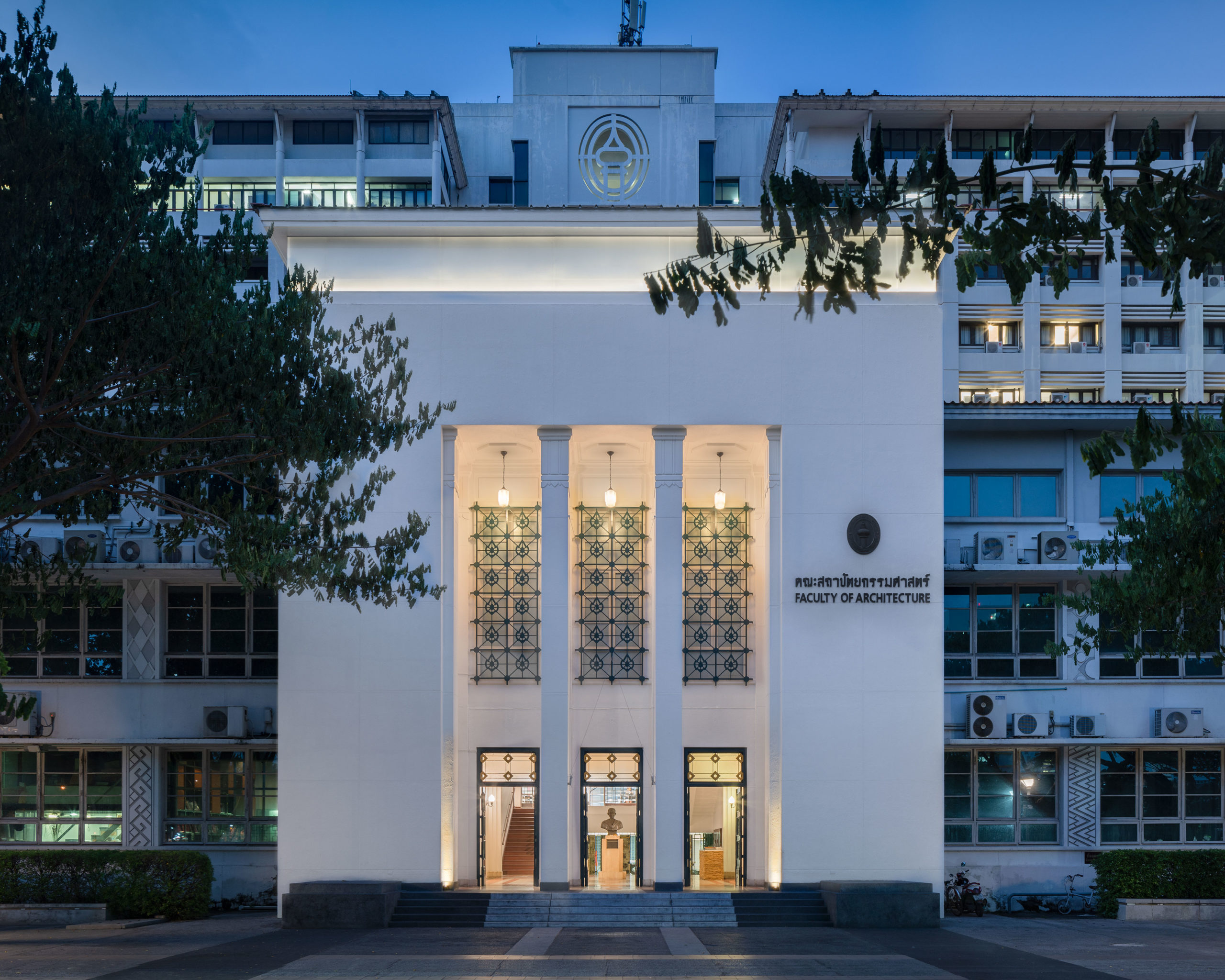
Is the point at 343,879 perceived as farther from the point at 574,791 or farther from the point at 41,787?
the point at 41,787

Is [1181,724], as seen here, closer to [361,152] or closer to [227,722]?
[227,722]

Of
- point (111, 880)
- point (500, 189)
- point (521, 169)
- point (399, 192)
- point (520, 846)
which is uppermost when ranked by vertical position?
point (521, 169)

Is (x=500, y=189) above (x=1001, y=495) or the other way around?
above

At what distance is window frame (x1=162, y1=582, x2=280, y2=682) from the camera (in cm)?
2219

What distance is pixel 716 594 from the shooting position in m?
21.0

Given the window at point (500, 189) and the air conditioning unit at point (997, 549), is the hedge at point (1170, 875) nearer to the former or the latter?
the air conditioning unit at point (997, 549)

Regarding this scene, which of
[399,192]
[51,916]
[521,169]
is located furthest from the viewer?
[521,169]

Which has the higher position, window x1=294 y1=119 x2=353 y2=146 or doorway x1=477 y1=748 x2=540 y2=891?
window x1=294 y1=119 x2=353 y2=146

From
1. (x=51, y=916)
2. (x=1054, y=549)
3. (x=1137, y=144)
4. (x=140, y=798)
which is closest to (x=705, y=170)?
(x=1137, y=144)

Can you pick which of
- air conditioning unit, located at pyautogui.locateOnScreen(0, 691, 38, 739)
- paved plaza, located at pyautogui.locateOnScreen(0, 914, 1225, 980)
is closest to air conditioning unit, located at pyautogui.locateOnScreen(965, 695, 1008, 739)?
paved plaza, located at pyautogui.locateOnScreen(0, 914, 1225, 980)

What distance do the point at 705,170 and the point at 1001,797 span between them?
24.0 metres

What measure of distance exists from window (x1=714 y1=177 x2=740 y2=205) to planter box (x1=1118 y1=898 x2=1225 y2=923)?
2664 cm

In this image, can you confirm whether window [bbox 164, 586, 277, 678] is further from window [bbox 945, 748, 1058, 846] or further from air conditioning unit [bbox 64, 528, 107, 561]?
window [bbox 945, 748, 1058, 846]

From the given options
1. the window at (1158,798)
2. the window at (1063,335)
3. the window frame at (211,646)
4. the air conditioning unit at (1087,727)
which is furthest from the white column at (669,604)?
the window at (1063,335)
